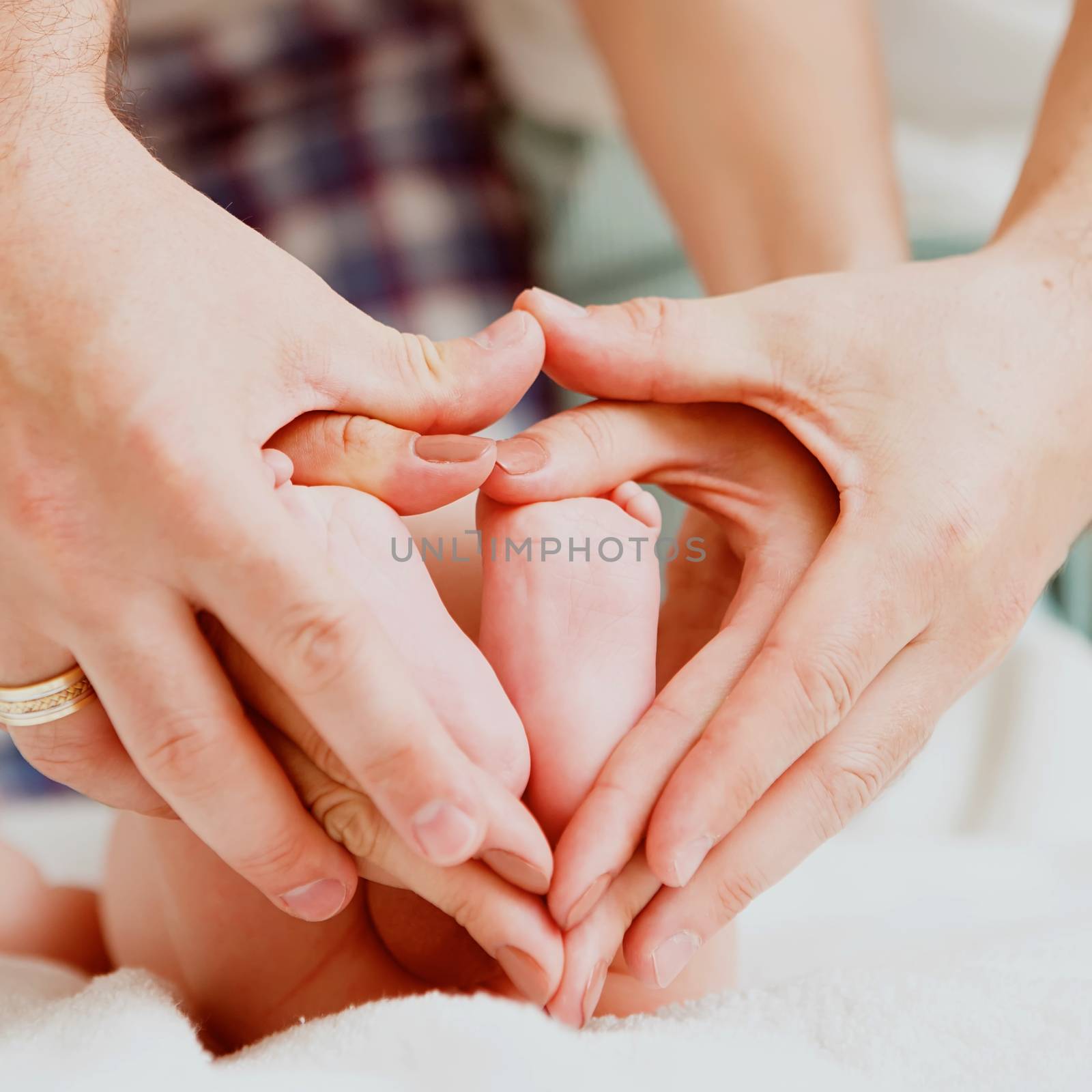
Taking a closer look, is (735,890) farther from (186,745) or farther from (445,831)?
(186,745)

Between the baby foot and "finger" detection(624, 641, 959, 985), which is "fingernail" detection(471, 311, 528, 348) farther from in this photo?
"finger" detection(624, 641, 959, 985)

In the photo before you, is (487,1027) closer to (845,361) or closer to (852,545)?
(852,545)

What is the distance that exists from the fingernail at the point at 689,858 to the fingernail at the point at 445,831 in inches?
5.6

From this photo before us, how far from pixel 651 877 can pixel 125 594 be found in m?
0.37

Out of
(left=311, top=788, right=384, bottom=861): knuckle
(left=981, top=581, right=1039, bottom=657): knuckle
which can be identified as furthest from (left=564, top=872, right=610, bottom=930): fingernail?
(left=981, top=581, right=1039, bottom=657): knuckle

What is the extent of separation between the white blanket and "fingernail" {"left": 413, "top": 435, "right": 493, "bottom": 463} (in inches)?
12.8

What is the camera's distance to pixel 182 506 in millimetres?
579

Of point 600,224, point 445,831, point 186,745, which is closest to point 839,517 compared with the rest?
point 445,831

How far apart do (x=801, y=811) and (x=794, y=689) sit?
0.29 ft

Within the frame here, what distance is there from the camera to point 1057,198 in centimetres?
92

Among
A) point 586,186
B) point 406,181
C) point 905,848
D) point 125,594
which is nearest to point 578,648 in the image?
point 125,594

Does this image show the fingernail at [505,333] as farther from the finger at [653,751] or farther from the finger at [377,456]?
the finger at [653,751]

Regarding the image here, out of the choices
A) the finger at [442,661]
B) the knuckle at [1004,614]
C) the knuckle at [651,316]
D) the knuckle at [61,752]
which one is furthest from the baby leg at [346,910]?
the knuckle at [1004,614]

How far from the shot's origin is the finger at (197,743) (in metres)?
0.62
